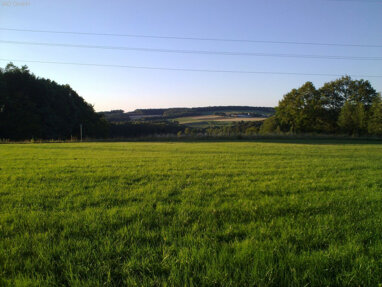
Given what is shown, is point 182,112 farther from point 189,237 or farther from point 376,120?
point 189,237

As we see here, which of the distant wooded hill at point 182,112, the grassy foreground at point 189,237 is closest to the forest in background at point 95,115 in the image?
the distant wooded hill at point 182,112

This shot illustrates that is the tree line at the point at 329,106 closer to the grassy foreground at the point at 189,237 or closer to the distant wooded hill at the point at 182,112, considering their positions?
the distant wooded hill at the point at 182,112

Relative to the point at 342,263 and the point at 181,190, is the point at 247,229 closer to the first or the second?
the point at 342,263

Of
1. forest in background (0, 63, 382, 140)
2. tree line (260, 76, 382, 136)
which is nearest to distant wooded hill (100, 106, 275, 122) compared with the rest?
forest in background (0, 63, 382, 140)

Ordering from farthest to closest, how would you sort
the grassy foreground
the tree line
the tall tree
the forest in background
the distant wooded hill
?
the distant wooded hill → the tree line → the forest in background → the tall tree → the grassy foreground

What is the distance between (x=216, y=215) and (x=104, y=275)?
2043mm

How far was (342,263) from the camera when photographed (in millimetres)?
2184

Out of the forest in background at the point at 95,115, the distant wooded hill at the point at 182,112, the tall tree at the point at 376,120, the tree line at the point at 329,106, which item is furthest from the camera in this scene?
the distant wooded hill at the point at 182,112

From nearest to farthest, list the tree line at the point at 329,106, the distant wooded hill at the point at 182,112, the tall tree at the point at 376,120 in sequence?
1. the tall tree at the point at 376,120
2. the tree line at the point at 329,106
3. the distant wooded hill at the point at 182,112

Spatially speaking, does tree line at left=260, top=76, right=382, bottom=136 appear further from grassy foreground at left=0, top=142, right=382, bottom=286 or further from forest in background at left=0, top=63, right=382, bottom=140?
grassy foreground at left=0, top=142, right=382, bottom=286

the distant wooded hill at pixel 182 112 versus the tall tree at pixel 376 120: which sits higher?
the distant wooded hill at pixel 182 112

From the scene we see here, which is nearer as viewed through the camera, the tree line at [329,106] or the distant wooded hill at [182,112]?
the tree line at [329,106]

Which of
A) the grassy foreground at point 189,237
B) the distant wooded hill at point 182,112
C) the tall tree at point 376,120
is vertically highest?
the distant wooded hill at point 182,112

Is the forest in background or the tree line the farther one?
the tree line
